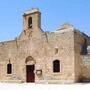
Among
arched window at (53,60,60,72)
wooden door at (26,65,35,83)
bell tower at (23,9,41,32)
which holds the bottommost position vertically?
wooden door at (26,65,35,83)

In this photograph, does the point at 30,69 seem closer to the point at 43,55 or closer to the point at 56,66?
the point at 43,55

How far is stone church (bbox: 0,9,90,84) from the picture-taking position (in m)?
23.0

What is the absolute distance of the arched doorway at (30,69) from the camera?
2603 cm

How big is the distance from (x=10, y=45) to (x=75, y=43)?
8.76 m

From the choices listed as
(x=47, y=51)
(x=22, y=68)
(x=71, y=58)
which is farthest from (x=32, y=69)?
(x=71, y=58)

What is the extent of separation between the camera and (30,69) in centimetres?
2641

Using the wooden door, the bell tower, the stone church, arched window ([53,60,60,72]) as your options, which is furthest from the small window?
the wooden door

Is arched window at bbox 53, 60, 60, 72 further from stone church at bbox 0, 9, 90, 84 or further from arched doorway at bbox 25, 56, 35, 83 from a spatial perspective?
arched doorway at bbox 25, 56, 35, 83

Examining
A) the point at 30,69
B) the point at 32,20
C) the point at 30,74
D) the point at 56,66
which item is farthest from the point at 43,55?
the point at 32,20

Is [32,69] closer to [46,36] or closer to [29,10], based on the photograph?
[46,36]

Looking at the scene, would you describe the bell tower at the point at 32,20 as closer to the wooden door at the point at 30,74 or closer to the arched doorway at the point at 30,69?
the arched doorway at the point at 30,69

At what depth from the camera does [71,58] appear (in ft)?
74.7

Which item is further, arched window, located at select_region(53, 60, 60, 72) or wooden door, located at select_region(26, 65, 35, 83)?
wooden door, located at select_region(26, 65, 35, 83)

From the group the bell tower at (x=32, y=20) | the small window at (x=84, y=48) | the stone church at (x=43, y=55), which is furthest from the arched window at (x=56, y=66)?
the bell tower at (x=32, y=20)
